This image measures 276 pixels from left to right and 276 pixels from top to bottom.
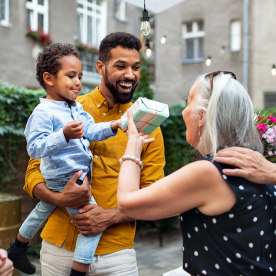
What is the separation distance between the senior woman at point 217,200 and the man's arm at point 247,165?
3cm

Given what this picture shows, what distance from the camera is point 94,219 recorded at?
2.07 meters

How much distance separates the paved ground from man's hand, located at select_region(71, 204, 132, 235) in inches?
127

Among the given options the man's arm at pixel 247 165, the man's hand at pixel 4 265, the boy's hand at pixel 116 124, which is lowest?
the man's hand at pixel 4 265

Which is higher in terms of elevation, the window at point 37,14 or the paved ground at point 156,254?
the window at point 37,14

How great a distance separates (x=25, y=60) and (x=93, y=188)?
12092mm

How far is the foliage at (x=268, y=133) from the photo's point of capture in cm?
241

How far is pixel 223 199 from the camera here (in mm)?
1497

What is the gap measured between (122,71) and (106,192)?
2.22 feet

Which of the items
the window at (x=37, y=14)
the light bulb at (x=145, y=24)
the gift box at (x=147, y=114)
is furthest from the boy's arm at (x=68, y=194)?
the window at (x=37, y=14)

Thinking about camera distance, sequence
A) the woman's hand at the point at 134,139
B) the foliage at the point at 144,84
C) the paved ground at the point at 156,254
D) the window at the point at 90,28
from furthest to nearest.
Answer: the window at the point at 90,28 → the foliage at the point at 144,84 → the paved ground at the point at 156,254 → the woman's hand at the point at 134,139

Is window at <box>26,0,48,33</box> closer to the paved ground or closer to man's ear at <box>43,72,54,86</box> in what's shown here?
the paved ground

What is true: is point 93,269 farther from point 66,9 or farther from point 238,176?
point 66,9

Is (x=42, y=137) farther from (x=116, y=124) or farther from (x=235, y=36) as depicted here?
(x=235, y=36)

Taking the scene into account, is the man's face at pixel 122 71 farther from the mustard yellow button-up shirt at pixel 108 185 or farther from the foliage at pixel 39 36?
the foliage at pixel 39 36
